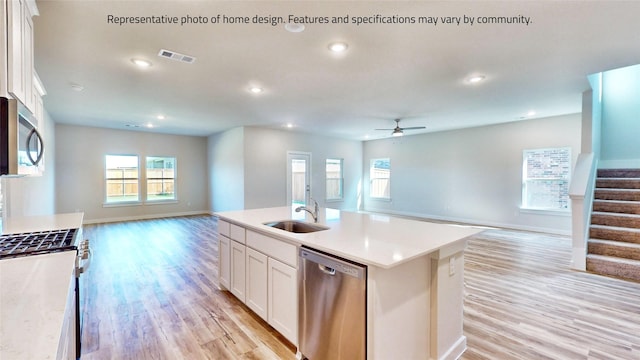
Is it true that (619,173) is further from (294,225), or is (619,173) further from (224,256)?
(224,256)

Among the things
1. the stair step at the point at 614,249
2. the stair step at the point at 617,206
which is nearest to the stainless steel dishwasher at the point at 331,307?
the stair step at the point at 614,249

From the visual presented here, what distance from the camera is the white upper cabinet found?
1.33 meters

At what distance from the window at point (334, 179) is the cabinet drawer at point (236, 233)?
6.19 meters

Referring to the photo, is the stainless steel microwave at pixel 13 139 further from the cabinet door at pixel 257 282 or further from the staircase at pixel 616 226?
the staircase at pixel 616 226

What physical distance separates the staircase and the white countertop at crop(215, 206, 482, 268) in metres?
3.03

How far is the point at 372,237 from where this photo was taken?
6.68 ft

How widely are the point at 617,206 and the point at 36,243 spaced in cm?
686

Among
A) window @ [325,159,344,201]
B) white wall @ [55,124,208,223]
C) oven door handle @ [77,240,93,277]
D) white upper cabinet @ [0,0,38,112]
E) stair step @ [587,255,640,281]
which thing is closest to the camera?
white upper cabinet @ [0,0,38,112]

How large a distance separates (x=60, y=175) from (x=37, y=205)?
2692mm

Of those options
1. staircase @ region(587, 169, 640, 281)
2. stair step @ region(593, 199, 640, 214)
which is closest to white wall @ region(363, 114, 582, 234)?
staircase @ region(587, 169, 640, 281)

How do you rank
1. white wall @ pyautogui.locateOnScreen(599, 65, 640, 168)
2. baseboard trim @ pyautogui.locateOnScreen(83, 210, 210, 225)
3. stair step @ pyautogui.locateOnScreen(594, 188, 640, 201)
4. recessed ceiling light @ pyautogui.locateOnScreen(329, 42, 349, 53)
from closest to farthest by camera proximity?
recessed ceiling light @ pyautogui.locateOnScreen(329, 42, 349, 53) < stair step @ pyautogui.locateOnScreen(594, 188, 640, 201) < white wall @ pyautogui.locateOnScreen(599, 65, 640, 168) < baseboard trim @ pyautogui.locateOnScreen(83, 210, 210, 225)

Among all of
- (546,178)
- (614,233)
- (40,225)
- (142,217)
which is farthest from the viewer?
(142,217)

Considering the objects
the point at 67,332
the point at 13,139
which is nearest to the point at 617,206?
the point at 67,332

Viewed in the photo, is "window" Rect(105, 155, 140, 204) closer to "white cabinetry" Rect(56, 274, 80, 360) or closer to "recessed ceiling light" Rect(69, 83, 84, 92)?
"recessed ceiling light" Rect(69, 83, 84, 92)
